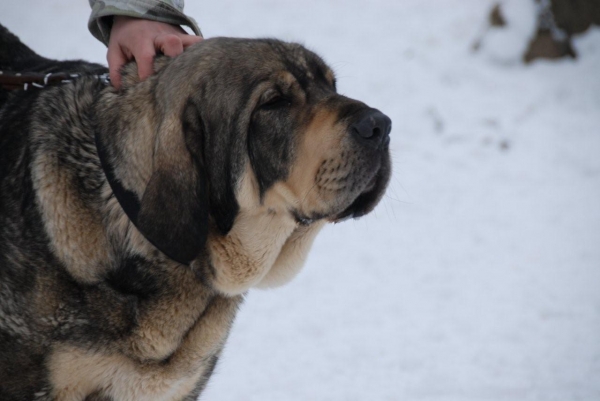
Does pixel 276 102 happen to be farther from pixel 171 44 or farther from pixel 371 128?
pixel 171 44

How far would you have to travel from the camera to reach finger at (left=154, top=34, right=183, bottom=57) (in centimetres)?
289

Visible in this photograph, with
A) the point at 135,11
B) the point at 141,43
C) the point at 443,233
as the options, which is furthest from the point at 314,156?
the point at 443,233

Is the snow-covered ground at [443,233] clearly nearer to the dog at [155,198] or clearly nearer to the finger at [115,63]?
the dog at [155,198]

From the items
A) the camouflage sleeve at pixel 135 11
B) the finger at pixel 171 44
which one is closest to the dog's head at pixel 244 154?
the finger at pixel 171 44

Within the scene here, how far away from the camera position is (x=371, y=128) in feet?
8.46

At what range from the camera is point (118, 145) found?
2.66m

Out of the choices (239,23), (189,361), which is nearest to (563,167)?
(239,23)

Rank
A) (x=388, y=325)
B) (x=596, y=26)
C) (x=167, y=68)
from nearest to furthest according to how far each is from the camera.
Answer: (x=167, y=68), (x=388, y=325), (x=596, y=26)

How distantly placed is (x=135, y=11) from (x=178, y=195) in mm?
930

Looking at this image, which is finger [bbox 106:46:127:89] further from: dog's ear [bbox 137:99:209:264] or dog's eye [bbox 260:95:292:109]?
dog's eye [bbox 260:95:292:109]

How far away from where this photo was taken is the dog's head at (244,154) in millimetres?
2576

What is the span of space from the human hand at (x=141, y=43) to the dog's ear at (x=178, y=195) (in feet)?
1.25

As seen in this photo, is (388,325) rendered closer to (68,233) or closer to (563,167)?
(68,233)

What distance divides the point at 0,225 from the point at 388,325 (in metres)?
3.04
